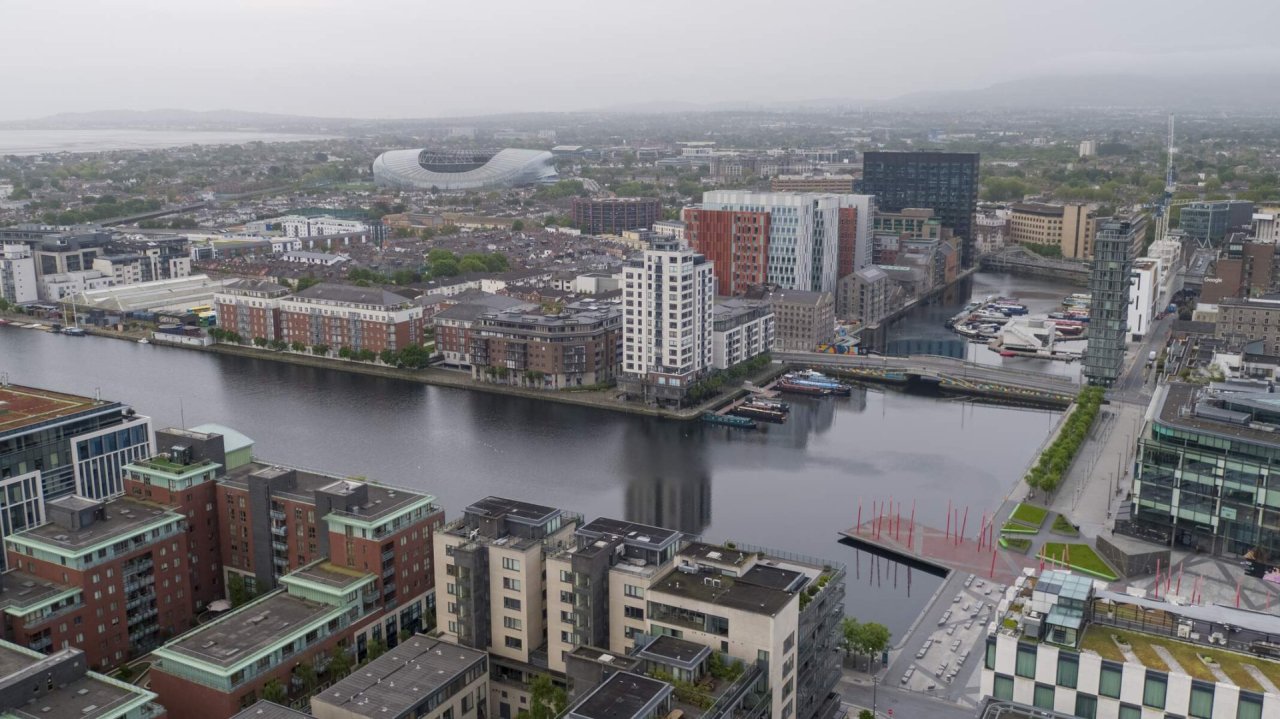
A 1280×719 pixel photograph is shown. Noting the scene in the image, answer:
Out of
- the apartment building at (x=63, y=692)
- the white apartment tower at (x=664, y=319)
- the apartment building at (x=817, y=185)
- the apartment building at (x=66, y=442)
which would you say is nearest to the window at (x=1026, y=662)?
the apartment building at (x=63, y=692)

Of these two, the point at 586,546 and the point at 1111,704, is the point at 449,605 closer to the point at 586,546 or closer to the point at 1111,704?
the point at 586,546

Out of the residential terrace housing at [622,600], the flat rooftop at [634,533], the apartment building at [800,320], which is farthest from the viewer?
the apartment building at [800,320]

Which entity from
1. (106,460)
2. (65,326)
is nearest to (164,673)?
(106,460)

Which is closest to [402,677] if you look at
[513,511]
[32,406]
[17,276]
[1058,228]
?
[513,511]

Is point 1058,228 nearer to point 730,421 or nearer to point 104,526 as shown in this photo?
point 730,421

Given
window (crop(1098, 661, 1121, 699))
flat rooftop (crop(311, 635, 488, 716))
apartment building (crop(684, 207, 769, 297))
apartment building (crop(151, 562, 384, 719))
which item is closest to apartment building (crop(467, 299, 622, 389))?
apartment building (crop(684, 207, 769, 297))

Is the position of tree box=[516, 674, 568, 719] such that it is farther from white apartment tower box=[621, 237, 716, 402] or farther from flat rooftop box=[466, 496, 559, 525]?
white apartment tower box=[621, 237, 716, 402]

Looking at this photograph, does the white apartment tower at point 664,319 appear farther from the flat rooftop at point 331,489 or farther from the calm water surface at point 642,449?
the flat rooftop at point 331,489
